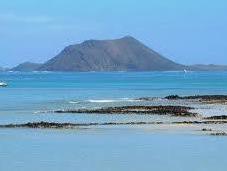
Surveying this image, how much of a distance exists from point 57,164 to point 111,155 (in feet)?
9.17

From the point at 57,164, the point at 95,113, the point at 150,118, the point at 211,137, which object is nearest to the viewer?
the point at 57,164

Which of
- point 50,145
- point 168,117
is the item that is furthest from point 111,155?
point 168,117

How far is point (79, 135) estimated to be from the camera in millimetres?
34094

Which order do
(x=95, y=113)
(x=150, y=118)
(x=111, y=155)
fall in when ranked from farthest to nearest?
(x=95, y=113) < (x=150, y=118) < (x=111, y=155)

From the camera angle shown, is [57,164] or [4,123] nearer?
[57,164]

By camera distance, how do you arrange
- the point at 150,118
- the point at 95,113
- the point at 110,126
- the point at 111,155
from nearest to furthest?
the point at 111,155
the point at 110,126
the point at 150,118
the point at 95,113

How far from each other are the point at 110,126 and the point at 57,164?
47.4 ft

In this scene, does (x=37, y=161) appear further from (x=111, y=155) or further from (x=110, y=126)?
(x=110, y=126)

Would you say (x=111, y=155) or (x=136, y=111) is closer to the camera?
(x=111, y=155)

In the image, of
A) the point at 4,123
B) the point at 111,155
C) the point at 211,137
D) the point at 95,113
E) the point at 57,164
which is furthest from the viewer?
the point at 95,113

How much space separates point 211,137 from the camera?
32.3 m

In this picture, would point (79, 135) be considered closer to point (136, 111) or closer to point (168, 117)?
point (168, 117)

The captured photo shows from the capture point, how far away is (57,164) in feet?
80.7

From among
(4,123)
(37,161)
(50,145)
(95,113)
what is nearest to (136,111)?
(95,113)
